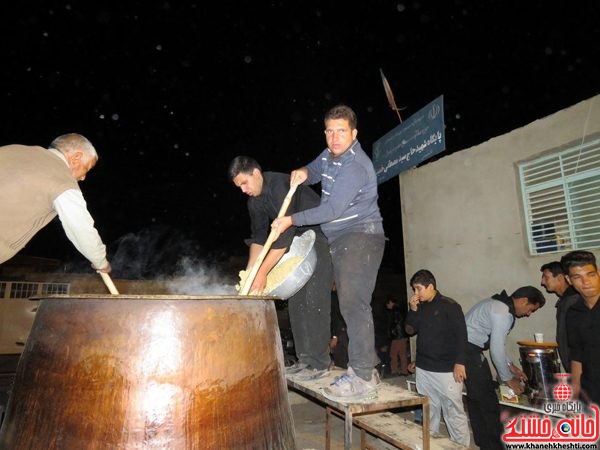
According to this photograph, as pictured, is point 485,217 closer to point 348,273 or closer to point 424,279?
point 424,279

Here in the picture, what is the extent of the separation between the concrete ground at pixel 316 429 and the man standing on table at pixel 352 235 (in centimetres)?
262

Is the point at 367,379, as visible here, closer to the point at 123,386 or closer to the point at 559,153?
the point at 123,386

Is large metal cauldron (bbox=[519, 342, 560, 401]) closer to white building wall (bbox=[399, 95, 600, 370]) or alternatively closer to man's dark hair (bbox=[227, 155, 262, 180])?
white building wall (bbox=[399, 95, 600, 370])

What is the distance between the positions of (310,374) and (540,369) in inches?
131

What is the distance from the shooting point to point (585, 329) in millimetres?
3664

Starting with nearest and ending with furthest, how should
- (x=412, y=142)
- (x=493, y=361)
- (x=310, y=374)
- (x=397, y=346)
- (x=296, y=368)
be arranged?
(x=310, y=374) < (x=296, y=368) < (x=493, y=361) < (x=412, y=142) < (x=397, y=346)

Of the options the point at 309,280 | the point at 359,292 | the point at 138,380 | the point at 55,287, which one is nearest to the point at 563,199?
the point at 309,280

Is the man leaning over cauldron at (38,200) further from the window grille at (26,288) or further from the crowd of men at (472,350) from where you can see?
the window grille at (26,288)

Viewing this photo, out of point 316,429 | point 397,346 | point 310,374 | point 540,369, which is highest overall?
point 310,374

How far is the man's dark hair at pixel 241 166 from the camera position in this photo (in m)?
3.47


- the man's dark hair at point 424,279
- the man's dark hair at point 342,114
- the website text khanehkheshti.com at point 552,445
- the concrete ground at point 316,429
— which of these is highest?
the man's dark hair at point 342,114

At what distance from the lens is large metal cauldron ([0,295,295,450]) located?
143 centimetres

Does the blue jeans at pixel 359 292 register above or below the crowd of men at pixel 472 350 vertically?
above

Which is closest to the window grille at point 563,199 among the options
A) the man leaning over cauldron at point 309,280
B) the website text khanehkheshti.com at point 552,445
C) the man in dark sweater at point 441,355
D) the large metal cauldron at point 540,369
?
the large metal cauldron at point 540,369
